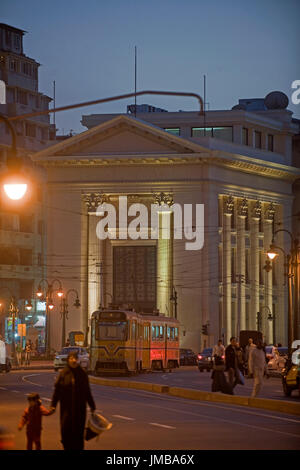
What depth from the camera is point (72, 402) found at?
54.7ft

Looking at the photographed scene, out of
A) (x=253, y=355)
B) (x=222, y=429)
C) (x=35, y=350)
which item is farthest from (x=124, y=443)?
(x=35, y=350)

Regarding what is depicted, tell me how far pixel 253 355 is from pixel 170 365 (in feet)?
114

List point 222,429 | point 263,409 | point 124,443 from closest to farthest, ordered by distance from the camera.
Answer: point 124,443 → point 222,429 → point 263,409

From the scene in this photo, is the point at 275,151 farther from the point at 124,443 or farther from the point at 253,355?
the point at 124,443

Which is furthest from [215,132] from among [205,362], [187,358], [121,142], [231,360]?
[231,360]

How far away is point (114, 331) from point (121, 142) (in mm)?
52031

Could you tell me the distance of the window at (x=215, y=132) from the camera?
117 metres

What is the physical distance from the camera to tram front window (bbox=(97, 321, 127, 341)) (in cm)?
5712

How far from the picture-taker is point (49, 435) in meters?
22.0

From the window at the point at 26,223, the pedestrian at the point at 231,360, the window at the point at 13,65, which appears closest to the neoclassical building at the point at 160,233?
the window at the point at 26,223

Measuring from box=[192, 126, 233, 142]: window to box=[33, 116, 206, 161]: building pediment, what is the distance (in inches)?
408

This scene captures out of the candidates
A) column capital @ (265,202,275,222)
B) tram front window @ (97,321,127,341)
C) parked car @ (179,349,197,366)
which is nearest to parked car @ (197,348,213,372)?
tram front window @ (97,321,127,341)

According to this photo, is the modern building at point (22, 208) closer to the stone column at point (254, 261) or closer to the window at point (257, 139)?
Answer: the stone column at point (254, 261)
